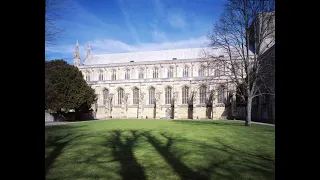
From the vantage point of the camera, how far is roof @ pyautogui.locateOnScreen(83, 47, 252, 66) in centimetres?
4694

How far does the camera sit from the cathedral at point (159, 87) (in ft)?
130

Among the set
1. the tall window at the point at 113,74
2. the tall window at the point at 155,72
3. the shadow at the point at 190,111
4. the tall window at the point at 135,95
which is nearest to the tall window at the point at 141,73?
the tall window at the point at 155,72

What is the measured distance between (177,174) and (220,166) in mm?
1491

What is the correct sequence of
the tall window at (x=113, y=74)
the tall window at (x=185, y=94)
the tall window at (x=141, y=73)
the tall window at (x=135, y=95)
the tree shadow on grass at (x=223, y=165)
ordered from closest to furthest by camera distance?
1. the tree shadow on grass at (x=223, y=165)
2. the tall window at (x=185, y=94)
3. the tall window at (x=135, y=95)
4. the tall window at (x=141, y=73)
5. the tall window at (x=113, y=74)

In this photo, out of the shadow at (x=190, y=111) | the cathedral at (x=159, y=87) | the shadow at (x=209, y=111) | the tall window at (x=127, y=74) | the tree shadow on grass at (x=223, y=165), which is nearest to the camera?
the tree shadow on grass at (x=223, y=165)

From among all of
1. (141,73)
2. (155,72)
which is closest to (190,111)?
(155,72)

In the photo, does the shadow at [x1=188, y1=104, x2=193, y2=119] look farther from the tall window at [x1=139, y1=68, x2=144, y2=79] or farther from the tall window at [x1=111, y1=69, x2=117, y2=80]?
the tall window at [x1=111, y1=69, x2=117, y2=80]

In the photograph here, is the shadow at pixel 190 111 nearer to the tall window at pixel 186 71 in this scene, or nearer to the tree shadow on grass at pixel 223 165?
the tall window at pixel 186 71

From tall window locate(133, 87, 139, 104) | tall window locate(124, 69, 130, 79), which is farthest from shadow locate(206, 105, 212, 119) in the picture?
tall window locate(124, 69, 130, 79)

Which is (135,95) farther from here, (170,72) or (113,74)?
(170,72)

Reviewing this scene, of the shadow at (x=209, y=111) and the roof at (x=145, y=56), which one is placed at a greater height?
the roof at (x=145, y=56)

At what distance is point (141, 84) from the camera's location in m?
43.8

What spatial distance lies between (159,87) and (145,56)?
400 inches
